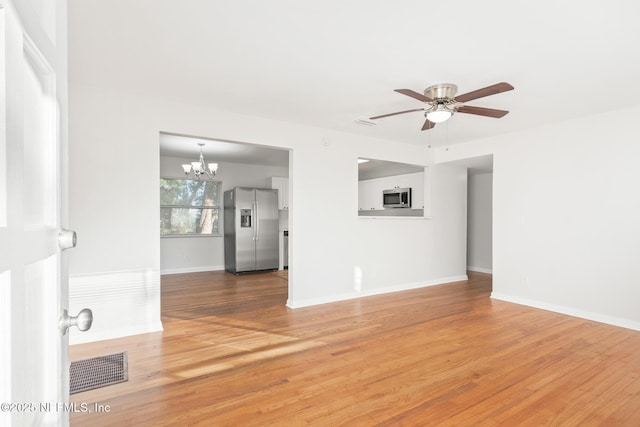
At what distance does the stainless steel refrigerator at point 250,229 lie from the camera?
Answer: 6.87m

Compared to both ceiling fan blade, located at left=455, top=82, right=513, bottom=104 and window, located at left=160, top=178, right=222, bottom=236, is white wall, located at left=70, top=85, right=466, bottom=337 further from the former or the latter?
window, located at left=160, top=178, right=222, bottom=236

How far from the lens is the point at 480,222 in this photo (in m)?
7.30

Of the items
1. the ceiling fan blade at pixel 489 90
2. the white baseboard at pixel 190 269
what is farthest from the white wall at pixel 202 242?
the ceiling fan blade at pixel 489 90

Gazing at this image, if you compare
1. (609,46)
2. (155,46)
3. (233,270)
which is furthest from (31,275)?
(233,270)

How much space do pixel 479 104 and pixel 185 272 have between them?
6.08m

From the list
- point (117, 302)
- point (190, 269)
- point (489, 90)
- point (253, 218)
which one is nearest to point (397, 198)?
point (253, 218)

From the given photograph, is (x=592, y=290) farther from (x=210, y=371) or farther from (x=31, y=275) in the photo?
(x=31, y=275)

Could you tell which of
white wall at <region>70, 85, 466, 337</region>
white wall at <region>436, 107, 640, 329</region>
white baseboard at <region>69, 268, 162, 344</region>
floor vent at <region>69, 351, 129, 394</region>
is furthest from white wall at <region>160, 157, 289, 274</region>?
white wall at <region>436, 107, 640, 329</region>

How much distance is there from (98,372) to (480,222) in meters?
7.09

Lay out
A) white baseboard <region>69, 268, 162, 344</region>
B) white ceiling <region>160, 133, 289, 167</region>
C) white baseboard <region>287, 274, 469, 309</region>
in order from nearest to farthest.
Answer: white baseboard <region>69, 268, 162, 344</region>
white baseboard <region>287, 274, 469, 309</region>
white ceiling <region>160, 133, 289, 167</region>

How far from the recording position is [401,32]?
7.47 feet

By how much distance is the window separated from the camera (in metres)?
6.93

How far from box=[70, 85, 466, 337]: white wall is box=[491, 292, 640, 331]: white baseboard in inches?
50.4

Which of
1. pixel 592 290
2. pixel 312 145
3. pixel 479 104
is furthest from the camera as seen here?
pixel 312 145
